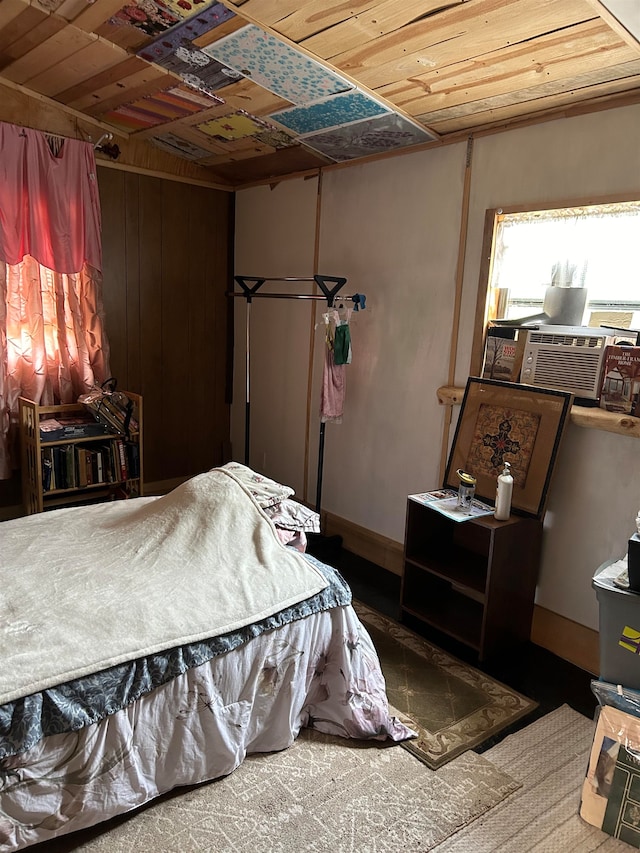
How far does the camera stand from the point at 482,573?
9.11 ft

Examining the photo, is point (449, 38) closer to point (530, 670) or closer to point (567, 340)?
point (567, 340)

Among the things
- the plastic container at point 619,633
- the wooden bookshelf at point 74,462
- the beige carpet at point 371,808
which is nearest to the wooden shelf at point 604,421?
the plastic container at point 619,633

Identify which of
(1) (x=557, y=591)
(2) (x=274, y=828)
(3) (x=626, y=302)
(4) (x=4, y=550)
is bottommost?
(2) (x=274, y=828)

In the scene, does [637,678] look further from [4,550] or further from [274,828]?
[4,550]

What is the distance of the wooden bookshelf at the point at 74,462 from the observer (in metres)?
3.53

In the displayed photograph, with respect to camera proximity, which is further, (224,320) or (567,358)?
(224,320)

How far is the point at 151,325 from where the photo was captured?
4.33 meters

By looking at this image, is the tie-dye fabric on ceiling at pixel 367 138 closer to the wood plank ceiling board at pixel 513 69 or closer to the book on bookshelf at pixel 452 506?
the wood plank ceiling board at pixel 513 69

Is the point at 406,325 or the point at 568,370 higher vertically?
the point at 406,325

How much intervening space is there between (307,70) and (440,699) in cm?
263

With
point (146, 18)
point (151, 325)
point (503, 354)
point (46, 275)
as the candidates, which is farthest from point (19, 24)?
point (503, 354)

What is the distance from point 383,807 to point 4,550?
1514 mm

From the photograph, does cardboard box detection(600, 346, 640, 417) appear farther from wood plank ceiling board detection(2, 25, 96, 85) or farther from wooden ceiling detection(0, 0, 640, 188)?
wood plank ceiling board detection(2, 25, 96, 85)

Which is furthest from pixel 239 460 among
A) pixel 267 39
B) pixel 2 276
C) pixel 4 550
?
pixel 267 39
